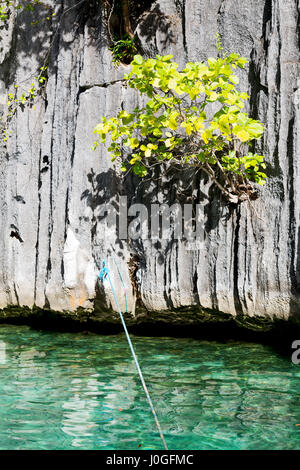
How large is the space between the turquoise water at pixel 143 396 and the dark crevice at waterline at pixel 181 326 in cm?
19

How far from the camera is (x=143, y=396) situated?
3.97m

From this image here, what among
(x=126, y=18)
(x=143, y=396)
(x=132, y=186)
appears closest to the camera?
(x=143, y=396)

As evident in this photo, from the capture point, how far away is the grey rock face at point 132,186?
530 centimetres

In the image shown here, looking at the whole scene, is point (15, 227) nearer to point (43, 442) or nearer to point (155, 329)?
point (155, 329)

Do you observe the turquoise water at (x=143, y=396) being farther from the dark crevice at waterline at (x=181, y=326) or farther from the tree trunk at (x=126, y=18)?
the tree trunk at (x=126, y=18)

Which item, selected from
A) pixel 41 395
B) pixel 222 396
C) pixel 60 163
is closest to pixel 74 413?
pixel 41 395

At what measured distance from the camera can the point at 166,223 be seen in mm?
5789

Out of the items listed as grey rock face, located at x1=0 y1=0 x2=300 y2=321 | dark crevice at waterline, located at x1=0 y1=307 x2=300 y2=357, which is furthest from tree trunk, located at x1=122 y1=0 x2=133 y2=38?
dark crevice at waterline, located at x1=0 y1=307 x2=300 y2=357

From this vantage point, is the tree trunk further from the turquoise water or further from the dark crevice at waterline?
the turquoise water

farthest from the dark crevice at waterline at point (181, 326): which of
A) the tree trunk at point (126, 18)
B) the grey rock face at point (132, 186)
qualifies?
the tree trunk at point (126, 18)

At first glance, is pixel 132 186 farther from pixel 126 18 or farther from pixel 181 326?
pixel 126 18

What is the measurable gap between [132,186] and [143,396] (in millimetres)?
2546

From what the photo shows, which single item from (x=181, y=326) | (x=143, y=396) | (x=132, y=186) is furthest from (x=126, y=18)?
(x=143, y=396)
